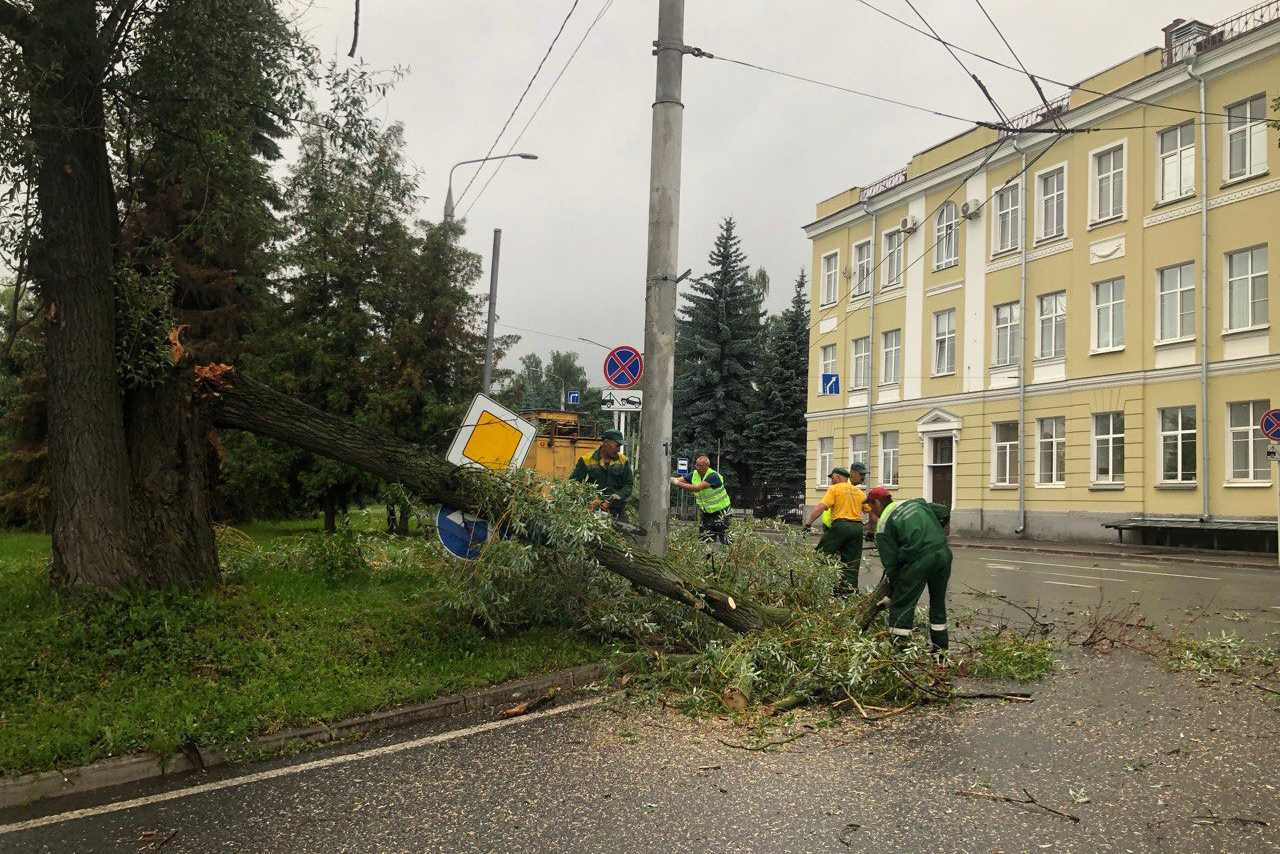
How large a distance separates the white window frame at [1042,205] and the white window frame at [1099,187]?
89 cm

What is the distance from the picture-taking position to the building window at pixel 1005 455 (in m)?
28.2

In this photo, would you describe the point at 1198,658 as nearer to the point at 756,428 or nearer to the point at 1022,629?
the point at 1022,629

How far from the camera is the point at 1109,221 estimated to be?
2531cm

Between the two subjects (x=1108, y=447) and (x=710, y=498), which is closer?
(x=710, y=498)

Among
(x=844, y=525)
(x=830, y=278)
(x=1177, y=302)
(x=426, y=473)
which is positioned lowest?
(x=844, y=525)

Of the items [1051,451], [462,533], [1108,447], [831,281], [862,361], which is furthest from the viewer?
[831,281]

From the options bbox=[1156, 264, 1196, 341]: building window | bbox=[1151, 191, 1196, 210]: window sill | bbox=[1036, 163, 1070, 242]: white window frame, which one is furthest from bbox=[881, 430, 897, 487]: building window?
bbox=[1151, 191, 1196, 210]: window sill

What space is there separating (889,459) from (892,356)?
3.74 meters

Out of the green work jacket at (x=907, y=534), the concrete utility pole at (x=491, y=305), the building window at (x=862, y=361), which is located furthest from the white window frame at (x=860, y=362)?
the green work jacket at (x=907, y=534)

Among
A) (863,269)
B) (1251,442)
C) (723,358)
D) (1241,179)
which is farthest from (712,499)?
(723,358)

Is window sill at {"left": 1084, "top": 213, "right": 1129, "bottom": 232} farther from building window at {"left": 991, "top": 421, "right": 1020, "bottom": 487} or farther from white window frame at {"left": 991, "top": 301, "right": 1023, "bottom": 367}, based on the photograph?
building window at {"left": 991, "top": 421, "right": 1020, "bottom": 487}

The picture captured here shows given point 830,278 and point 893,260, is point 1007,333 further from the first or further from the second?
point 830,278

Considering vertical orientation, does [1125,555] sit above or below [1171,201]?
below

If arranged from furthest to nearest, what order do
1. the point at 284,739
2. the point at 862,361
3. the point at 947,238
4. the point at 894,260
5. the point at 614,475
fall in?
the point at 862,361 < the point at 894,260 < the point at 947,238 < the point at 614,475 < the point at 284,739
